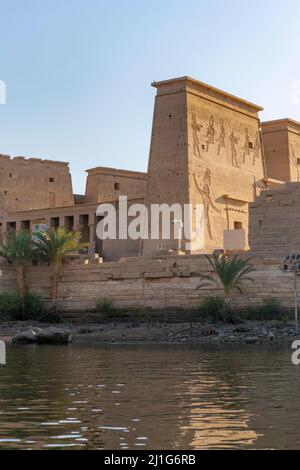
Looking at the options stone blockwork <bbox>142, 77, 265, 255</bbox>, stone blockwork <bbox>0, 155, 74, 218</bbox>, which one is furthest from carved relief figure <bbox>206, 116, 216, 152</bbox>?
stone blockwork <bbox>0, 155, 74, 218</bbox>

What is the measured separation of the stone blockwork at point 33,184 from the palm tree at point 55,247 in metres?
17.0

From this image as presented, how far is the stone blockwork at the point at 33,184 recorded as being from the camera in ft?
148

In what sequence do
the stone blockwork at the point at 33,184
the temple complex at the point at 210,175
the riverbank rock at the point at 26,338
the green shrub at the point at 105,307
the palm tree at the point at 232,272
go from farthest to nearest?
the stone blockwork at the point at 33,184, the temple complex at the point at 210,175, the green shrub at the point at 105,307, the palm tree at the point at 232,272, the riverbank rock at the point at 26,338

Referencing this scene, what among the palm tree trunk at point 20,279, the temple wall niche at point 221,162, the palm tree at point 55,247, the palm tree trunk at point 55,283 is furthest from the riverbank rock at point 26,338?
the temple wall niche at point 221,162

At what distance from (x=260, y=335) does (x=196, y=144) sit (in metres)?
13.2

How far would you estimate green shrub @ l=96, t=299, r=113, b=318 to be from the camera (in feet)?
84.5

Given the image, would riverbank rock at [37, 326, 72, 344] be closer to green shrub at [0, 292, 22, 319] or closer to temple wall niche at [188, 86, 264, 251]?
green shrub at [0, 292, 22, 319]

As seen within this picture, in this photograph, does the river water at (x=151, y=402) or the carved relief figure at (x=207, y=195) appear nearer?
the river water at (x=151, y=402)

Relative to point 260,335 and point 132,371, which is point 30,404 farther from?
point 260,335

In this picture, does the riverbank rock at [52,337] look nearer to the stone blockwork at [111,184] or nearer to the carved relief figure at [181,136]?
the carved relief figure at [181,136]

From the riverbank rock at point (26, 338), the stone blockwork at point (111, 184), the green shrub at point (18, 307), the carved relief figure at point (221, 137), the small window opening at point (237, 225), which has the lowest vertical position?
the riverbank rock at point (26, 338)

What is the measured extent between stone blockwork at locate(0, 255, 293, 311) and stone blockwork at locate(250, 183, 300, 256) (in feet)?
3.67
